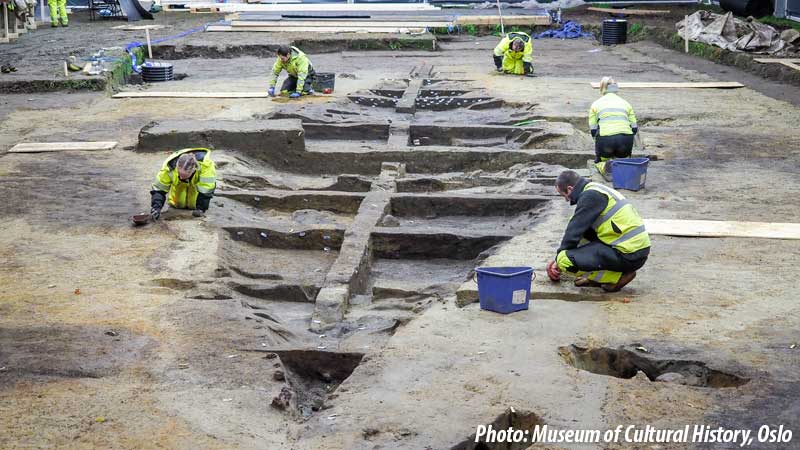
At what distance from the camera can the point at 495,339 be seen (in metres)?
7.02

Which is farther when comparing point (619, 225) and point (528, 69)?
point (528, 69)

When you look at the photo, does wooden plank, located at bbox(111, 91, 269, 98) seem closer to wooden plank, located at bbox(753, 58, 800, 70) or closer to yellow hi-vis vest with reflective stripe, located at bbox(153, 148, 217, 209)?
yellow hi-vis vest with reflective stripe, located at bbox(153, 148, 217, 209)

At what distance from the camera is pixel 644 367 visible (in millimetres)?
6668

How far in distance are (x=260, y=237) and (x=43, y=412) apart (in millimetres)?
4546

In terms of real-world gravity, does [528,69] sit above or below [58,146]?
above

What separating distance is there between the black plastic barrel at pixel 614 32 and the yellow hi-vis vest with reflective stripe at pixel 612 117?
15533 mm

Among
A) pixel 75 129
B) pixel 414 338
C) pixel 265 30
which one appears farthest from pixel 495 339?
pixel 265 30

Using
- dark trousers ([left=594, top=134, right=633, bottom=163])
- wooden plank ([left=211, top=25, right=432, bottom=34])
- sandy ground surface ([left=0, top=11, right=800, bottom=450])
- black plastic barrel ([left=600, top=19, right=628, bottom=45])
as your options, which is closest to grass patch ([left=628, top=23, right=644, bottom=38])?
black plastic barrel ([left=600, top=19, right=628, bottom=45])

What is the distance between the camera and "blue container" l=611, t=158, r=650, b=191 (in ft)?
36.3

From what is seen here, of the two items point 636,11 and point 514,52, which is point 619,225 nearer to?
point 514,52

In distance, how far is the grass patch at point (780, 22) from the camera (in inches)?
928

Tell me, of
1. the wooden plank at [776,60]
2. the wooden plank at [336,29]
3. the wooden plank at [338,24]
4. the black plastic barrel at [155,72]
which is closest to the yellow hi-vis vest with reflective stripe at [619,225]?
the black plastic barrel at [155,72]

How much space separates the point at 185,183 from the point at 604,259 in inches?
186

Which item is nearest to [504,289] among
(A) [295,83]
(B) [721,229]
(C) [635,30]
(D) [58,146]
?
(B) [721,229]
